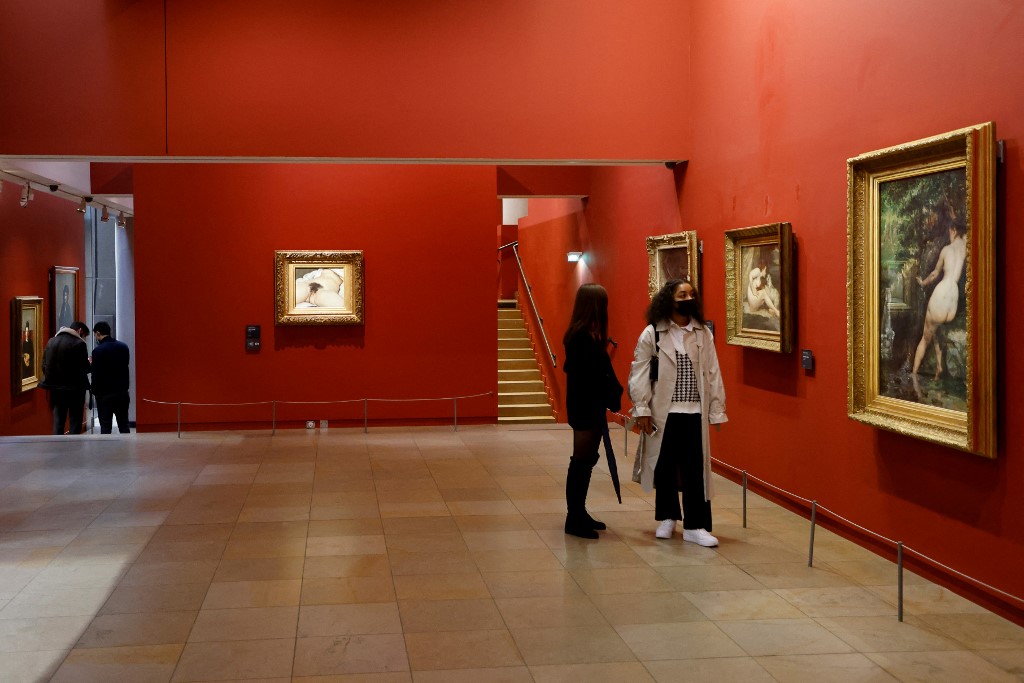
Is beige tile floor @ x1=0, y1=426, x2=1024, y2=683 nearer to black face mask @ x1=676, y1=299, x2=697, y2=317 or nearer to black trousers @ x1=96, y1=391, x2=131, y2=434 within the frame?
black face mask @ x1=676, y1=299, x2=697, y2=317

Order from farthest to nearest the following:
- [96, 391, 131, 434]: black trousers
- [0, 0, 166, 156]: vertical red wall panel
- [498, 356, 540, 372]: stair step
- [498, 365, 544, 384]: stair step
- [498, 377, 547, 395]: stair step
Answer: [498, 356, 540, 372]: stair step < [498, 365, 544, 384]: stair step < [498, 377, 547, 395]: stair step < [96, 391, 131, 434]: black trousers < [0, 0, 166, 156]: vertical red wall panel

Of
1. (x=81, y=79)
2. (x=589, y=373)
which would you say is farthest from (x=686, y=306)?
(x=81, y=79)

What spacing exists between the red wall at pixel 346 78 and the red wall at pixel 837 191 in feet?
3.01

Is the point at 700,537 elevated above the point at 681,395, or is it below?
below

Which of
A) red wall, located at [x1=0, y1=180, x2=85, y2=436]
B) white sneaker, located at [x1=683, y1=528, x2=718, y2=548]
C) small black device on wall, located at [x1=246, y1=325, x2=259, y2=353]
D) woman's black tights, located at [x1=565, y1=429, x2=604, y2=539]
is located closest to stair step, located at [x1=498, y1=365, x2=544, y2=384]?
small black device on wall, located at [x1=246, y1=325, x2=259, y2=353]

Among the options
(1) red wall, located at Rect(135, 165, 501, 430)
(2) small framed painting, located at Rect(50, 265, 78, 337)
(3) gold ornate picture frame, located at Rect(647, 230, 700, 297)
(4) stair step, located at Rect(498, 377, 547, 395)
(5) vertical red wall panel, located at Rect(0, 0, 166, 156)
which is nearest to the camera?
(5) vertical red wall panel, located at Rect(0, 0, 166, 156)

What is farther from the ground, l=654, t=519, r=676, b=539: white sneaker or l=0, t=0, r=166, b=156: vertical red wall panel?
l=0, t=0, r=166, b=156: vertical red wall panel

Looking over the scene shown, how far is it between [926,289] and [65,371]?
476 inches

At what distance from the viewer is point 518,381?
19281 millimetres

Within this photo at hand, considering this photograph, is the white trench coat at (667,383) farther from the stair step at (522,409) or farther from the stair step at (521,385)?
the stair step at (521,385)

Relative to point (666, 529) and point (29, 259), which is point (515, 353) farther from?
point (666, 529)

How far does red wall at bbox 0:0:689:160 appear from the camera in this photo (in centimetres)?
1043

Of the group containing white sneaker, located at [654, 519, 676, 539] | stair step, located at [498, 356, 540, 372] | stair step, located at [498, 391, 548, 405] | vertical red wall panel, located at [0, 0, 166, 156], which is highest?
vertical red wall panel, located at [0, 0, 166, 156]

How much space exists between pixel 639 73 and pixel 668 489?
208 inches
